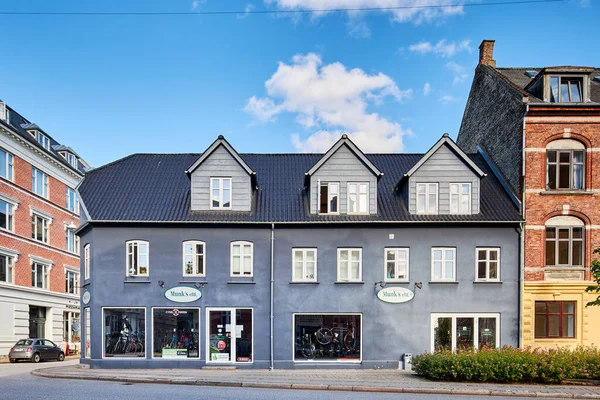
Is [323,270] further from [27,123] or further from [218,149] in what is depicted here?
[27,123]

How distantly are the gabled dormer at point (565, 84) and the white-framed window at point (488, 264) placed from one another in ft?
23.5

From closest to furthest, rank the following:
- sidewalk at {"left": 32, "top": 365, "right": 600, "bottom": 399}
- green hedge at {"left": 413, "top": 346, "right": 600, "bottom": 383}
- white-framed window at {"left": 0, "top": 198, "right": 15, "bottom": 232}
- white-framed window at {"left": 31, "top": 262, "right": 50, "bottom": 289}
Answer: sidewalk at {"left": 32, "top": 365, "right": 600, "bottom": 399}
green hedge at {"left": 413, "top": 346, "right": 600, "bottom": 383}
white-framed window at {"left": 0, "top": 198, "right": 15, "bottom": 232}
white-framed window at {"left": 31, "top": 262, "right": 50, "bottom": 289}

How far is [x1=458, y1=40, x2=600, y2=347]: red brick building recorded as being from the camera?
23.9 m

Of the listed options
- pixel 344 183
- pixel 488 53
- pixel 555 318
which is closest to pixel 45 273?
pixel 344 183

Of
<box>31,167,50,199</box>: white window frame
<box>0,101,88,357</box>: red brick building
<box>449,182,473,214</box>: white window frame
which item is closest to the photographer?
<box>449,182,473,214</box>: white window frame

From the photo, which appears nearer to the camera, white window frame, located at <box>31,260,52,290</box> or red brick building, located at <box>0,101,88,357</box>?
red brick building, located at <box>0,101,88,357</box>

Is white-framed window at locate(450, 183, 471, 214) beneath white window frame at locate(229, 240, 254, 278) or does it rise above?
above

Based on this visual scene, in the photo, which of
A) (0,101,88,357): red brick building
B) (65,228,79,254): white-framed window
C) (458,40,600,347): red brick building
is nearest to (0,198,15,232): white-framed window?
(0,101,88,357): red brick building

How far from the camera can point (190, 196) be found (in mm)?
25438

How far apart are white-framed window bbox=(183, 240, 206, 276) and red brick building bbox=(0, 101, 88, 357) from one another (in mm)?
11853

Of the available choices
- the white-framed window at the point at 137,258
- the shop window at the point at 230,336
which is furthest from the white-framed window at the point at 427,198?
the white-framed window at the point at 137,258

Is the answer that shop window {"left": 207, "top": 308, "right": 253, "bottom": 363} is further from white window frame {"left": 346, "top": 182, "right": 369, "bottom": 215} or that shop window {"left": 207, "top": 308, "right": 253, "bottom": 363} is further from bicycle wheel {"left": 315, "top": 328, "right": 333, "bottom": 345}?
white window frame {"left": 346, "top": 182, "right": 369, "bottom": 215}

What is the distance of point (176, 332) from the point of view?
2383 cm

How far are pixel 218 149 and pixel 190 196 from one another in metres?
2.58
